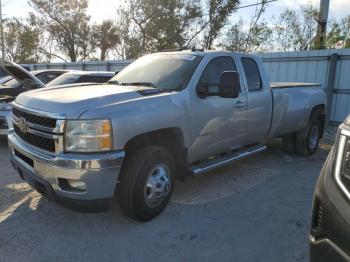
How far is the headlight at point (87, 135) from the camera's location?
11.1ft

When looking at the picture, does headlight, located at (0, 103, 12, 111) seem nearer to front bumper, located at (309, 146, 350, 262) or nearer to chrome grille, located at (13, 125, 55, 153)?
chrome grille, located at (13, 125, 55, 153)

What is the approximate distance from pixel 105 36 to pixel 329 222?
120ft

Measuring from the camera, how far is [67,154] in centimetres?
343

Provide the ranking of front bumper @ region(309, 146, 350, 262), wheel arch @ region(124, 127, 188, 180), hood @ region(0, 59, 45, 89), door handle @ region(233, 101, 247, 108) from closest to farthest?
front bumper @ region(309, 146, 350, 262), wheel arch @ region(124, 127, 188, 180), door handle @ region(233, 101, 247, 108), hood @ region(0, 59, 45, 89)

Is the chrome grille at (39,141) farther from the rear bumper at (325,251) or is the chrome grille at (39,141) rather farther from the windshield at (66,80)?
the windshield at (66,80)

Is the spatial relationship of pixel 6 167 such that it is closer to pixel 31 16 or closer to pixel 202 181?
pixel 202 181

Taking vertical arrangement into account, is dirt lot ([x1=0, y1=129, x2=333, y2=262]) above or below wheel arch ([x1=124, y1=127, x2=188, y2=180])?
below

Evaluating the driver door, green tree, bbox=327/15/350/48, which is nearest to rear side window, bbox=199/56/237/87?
the driver door

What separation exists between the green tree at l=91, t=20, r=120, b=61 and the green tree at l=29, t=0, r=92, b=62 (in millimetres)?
748

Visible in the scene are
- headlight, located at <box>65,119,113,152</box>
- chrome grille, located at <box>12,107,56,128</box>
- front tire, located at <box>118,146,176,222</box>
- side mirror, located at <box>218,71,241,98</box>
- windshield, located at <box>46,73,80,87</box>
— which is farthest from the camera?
windshield, located at <box>46,73,80,87</box>

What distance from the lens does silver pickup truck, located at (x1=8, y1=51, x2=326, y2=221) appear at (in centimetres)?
343

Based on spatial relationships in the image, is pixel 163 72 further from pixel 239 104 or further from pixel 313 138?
pixel 313 138

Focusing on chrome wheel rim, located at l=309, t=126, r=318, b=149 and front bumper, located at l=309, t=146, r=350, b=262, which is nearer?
front bumper, located at l=309, t=146, r=350, b=262

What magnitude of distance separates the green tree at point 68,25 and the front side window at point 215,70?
110ft
